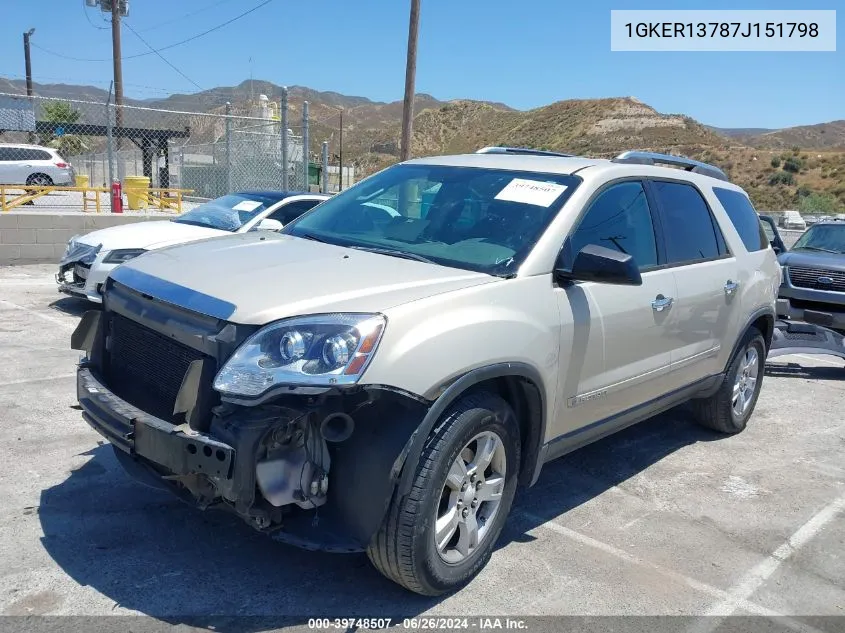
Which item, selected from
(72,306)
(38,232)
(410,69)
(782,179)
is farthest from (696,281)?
(782,179)

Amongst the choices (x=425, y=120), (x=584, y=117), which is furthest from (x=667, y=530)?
(x=425, y=120)

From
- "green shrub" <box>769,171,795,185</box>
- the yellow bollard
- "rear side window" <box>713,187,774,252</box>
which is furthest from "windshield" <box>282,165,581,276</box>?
"green shrub" <box>769,171,795,185</box>

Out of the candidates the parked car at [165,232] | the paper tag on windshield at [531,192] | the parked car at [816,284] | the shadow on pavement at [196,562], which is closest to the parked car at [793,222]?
the parked car at [816,284]

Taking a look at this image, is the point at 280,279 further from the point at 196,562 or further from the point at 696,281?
the point at 696,281

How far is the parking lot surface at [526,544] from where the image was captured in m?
3.19

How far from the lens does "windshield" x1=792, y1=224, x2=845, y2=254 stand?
10375mm

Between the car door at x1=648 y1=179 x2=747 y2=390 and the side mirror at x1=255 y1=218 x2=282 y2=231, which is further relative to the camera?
the side mirror at x1=255 y1=218 x2=282 y2=231

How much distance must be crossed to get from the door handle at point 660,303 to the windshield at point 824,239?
7169 mm

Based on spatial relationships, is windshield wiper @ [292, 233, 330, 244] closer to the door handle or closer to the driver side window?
the driver side window

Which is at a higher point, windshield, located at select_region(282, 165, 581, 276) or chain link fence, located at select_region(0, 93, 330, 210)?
chain link fence, located at select_region(0, 93, 330, 210)

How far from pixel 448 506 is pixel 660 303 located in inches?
71.8

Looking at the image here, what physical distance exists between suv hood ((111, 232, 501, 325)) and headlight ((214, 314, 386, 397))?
0.21ft

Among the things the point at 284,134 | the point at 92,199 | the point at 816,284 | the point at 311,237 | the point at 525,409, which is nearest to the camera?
the point at 525,409

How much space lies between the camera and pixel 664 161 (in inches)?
204
